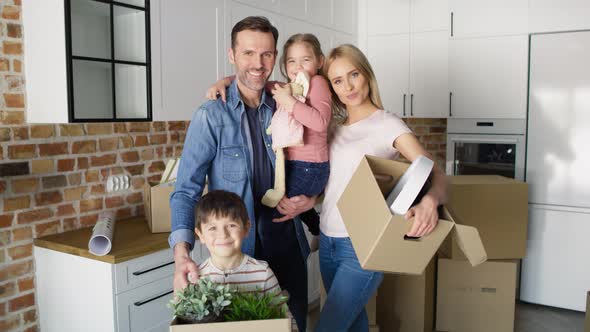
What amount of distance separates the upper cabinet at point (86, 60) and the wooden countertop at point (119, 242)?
0.55m

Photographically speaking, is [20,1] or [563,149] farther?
[563,149]

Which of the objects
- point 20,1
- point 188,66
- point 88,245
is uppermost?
point 20,1

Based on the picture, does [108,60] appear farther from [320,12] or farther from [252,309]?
[320,12]

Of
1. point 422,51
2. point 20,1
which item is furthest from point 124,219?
point 422,51

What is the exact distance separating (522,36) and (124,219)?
2988 mm

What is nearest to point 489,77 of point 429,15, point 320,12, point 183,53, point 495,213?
point 429,15

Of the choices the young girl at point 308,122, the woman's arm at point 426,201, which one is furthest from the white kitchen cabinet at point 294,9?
the woman's arm at point 426,201

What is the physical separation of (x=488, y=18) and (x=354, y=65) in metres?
2.49

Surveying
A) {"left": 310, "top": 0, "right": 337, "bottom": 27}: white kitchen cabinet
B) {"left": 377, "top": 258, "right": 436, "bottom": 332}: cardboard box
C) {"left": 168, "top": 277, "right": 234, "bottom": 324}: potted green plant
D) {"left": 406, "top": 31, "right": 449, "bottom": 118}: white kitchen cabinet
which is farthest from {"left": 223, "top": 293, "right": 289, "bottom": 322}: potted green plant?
{"left": 406, "top": 31, "right": 449, "bottom": 118}: white kitchen cabinet

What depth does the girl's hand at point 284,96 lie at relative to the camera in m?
1.68

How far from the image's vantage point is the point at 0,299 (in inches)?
88.0

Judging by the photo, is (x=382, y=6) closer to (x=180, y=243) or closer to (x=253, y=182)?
(x=253, y=182)

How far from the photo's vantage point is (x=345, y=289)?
5.68 feet

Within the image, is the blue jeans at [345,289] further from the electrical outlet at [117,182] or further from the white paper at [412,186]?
the electrical outlet at [117,182]
